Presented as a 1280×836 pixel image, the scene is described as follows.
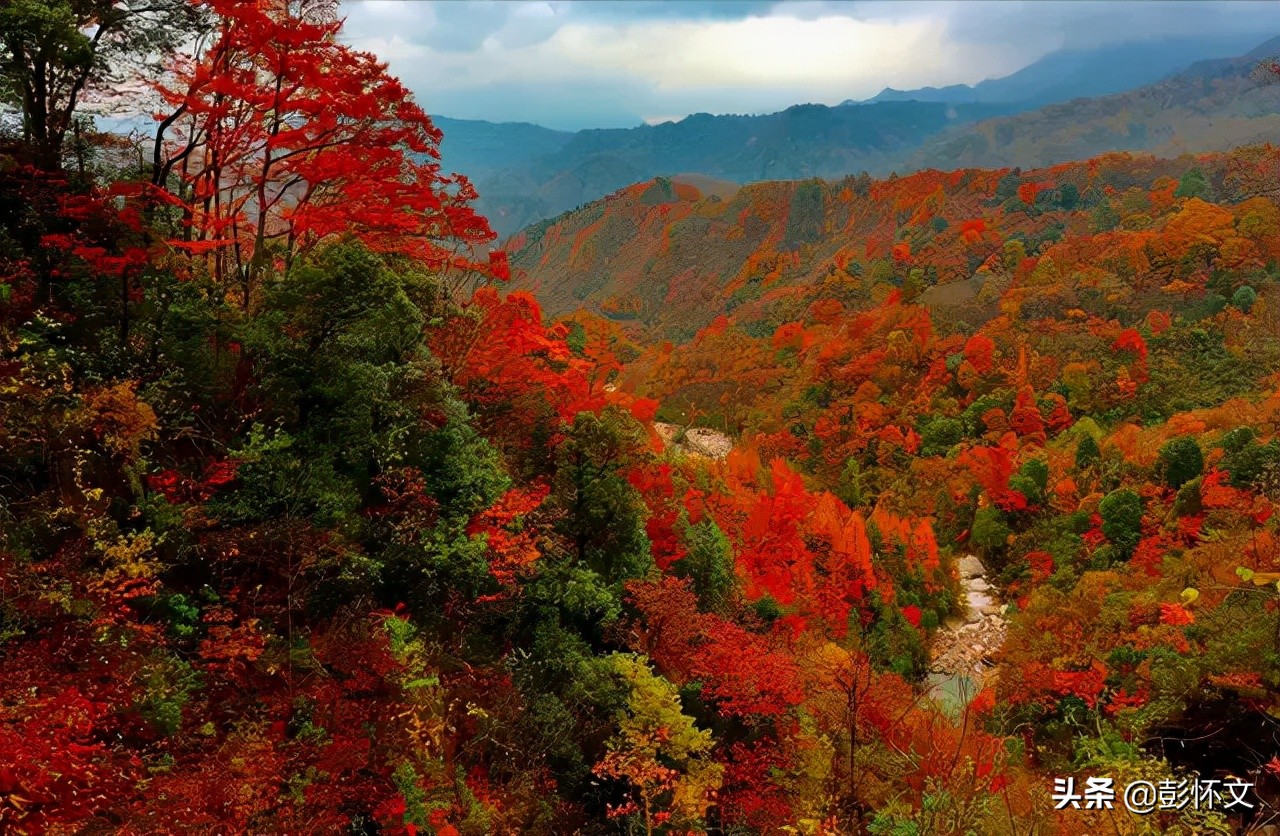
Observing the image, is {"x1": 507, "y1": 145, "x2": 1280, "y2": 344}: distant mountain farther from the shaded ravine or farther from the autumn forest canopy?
the autumn forest canopy

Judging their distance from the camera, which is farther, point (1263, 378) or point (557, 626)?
point (1263, 378)

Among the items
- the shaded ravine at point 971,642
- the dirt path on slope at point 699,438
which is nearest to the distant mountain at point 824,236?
the dirt path on slope at point 699,438

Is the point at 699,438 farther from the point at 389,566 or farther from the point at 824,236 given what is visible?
the point at 824,236

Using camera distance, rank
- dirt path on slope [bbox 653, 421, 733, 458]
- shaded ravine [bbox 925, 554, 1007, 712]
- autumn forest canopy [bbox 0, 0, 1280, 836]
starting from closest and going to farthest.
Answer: autumn forest canopy [bbox 0, 0, 1280, 836] < shaded ravine [bbox 925, 554, 1007, 712] < dirt path on slope [bbox 653, 421, 733, 458]

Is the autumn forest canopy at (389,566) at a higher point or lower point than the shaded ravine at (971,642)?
higher

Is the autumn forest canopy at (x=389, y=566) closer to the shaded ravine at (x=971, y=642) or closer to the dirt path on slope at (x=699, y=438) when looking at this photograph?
the shaded ravine at (x=971, y=642)

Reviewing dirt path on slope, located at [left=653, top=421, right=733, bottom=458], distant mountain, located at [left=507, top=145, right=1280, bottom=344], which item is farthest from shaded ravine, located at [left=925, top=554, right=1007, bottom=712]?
distant mountain, located at [left=507, top=145, right=1280, bottom=344]

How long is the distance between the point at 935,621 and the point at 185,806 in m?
33.0

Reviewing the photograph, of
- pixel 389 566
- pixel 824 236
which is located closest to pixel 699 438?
pixel 389 566

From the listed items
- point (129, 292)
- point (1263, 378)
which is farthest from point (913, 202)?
point (129, 292)

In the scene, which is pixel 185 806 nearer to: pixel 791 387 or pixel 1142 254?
pixel 791 387

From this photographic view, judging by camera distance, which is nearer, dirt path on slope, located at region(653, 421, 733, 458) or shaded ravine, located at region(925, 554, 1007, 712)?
shaded ravine, located at region(925, 554, 1007, 712)

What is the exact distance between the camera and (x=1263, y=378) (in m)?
47.2

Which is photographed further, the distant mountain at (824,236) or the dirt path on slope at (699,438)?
the distant mountain at (824,236)
